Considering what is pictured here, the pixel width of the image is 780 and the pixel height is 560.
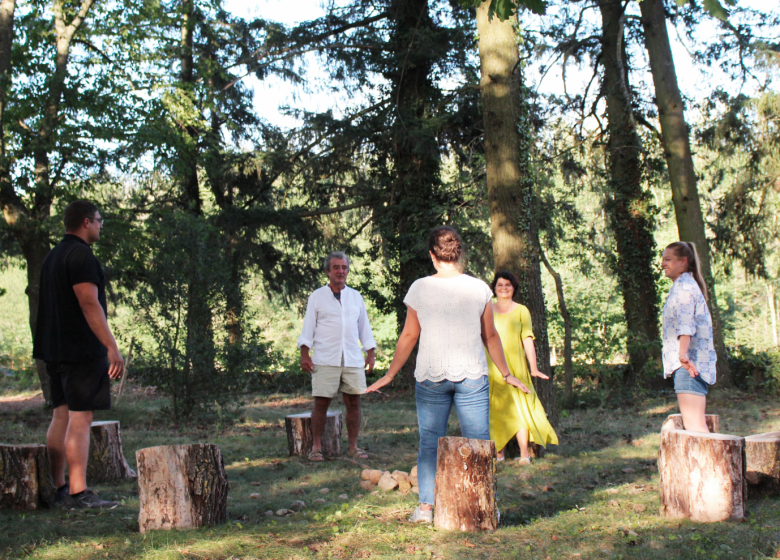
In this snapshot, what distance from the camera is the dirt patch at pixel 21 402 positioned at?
14414mm

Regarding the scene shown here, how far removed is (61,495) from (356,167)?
12.9 metres

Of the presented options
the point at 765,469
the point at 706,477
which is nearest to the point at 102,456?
the point at 706,477

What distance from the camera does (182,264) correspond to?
995cm

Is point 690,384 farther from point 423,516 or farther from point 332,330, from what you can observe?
point 332,330

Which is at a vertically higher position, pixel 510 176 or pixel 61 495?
pixel 510 176

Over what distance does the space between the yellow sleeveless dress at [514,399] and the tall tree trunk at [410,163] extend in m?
8.28

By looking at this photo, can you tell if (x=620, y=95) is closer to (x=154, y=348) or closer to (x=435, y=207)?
(x=435, y=207)

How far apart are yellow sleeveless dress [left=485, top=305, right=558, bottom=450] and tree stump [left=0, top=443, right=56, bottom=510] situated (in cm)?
385

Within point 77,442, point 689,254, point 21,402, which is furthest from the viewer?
point 21,402

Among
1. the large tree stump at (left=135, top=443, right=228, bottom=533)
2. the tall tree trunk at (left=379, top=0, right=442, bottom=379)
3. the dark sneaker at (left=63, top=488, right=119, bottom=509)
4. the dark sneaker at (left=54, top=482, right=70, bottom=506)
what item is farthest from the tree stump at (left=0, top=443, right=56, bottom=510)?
the tall tree trunk at (left=379, top=0, right=442, bottom=379)

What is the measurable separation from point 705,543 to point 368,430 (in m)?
6.17

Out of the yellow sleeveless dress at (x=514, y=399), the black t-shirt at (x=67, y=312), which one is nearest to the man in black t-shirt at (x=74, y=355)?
the black t-shirt at (x=67, y=312)

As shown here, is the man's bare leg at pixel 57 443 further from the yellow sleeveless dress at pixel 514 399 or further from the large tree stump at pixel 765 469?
→ the large tree stump at pixel 765 469

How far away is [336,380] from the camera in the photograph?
6.95m
